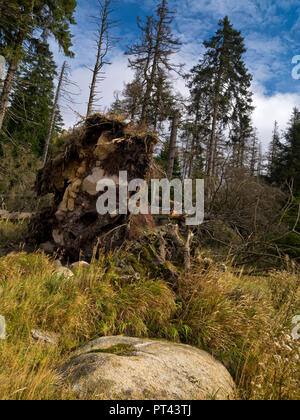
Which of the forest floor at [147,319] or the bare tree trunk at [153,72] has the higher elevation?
the bare tree trunk at [153,72]

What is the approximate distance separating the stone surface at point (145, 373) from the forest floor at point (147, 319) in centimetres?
17

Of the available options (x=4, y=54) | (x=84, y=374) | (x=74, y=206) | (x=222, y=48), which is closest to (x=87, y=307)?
(x=84, y=374)

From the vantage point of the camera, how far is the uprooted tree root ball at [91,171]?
6273 millimetres

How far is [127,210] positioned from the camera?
20.0 ft

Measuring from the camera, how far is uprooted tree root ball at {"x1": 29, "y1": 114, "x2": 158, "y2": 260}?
247 inches

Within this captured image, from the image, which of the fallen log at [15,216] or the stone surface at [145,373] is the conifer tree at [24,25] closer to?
the fallen log at [15,216]

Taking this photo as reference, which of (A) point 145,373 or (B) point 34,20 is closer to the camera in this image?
(A) point 145,373

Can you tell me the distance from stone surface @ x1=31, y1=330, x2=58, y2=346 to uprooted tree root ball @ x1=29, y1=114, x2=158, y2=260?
3.15 m

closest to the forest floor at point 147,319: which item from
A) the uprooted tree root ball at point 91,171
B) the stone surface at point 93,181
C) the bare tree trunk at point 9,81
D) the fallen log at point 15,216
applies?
the uprooted tree root ball at point 91,171

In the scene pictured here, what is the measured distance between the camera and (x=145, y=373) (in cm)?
213

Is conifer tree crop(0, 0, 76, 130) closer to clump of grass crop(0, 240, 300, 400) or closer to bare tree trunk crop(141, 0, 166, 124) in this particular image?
bare tree trunk crop(141, 0, 166, 124)

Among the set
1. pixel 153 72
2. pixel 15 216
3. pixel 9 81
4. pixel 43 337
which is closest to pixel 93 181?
pixel 43 337

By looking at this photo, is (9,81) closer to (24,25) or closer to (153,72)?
(24,25)

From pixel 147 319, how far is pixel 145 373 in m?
1.36
